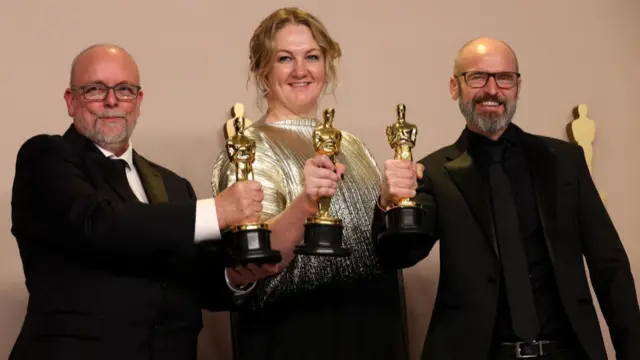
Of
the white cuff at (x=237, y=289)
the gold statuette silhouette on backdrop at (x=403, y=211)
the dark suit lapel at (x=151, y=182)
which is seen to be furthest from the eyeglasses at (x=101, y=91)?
the gold statuette silhouette on backdrop at (x=403, y=211)

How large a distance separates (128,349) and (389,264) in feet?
2.20

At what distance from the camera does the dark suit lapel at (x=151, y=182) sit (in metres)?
2.37

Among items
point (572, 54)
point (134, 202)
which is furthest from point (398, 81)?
point (134, 202)

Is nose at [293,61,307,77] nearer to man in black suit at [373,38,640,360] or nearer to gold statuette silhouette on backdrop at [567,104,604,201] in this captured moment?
man in black suit at [373,38,640,360]

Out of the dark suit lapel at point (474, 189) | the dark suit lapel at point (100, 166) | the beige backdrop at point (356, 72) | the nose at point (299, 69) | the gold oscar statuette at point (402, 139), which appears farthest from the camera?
the beige backdrop at point (356, 72)

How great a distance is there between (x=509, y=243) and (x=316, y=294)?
49cm

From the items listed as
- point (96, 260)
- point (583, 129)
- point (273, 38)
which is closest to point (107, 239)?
point (96, 260)

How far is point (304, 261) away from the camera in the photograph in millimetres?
2391

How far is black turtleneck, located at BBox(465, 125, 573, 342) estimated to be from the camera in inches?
91.5

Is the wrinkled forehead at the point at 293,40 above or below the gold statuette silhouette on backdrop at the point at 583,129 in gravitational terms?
above

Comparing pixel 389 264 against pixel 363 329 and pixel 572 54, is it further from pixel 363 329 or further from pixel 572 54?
pixel 572 54

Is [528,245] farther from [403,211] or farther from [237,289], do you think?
[237,289]

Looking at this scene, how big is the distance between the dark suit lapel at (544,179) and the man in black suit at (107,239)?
28.2 inches

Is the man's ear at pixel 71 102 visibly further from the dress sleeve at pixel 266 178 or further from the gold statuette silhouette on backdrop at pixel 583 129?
the gold statuette silhouette on backdrop at pixel 583 129
